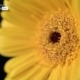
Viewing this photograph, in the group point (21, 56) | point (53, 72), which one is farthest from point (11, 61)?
point (53, 72)

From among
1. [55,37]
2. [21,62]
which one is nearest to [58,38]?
[55,37]

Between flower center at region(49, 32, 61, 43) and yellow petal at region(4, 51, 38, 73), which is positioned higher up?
flower center at region(49, 32, 61, 43)

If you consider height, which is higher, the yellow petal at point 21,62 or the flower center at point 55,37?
the flower center at point 55,37

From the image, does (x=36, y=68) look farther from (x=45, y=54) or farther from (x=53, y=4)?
(x=53, y=4)

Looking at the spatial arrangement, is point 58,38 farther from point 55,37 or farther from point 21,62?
point 21,62
